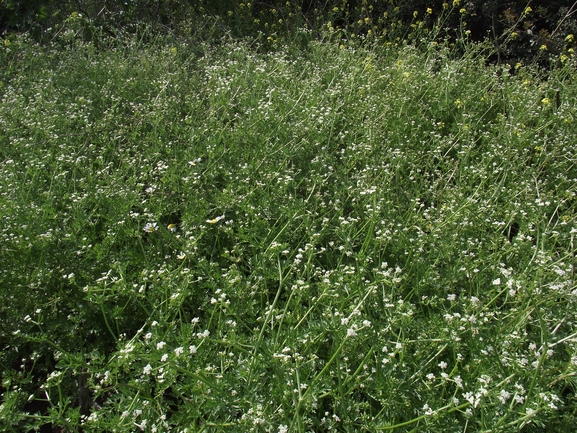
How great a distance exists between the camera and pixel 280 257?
2.58m

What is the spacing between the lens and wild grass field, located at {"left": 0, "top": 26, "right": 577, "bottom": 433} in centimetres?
175

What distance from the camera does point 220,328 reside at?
1906 mm

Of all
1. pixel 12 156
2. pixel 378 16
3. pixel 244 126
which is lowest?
pixel 12 156

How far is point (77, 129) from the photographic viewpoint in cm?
371

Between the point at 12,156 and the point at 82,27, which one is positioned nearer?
the point at 12,156

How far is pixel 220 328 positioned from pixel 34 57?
412 centimetres

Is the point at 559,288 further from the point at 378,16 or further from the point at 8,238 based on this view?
the point at 378,16

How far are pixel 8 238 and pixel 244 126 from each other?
176cm

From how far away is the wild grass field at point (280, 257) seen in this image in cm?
175

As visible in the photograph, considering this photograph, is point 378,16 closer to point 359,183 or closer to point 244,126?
point 244,126

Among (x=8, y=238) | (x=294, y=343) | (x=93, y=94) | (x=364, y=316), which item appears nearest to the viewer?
(x=294, y=343)

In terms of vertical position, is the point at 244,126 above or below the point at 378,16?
below

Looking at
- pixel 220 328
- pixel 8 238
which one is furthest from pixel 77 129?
pixel 220 328

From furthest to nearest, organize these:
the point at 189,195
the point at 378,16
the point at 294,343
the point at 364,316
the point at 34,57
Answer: the point at 378,16 < the point at 34,57 < the point at 189,195 < the point at 364,316 < the point at 294,343
